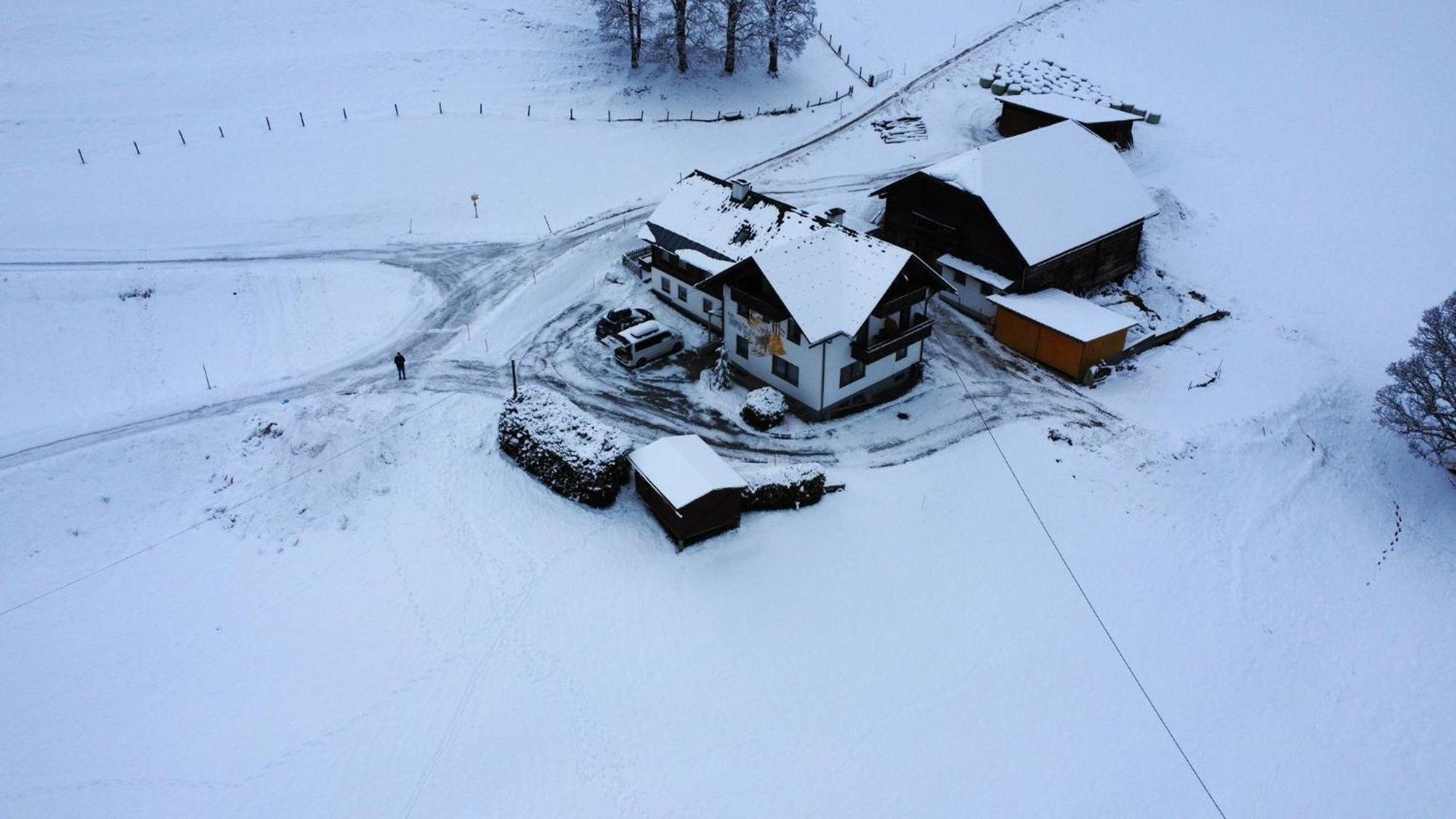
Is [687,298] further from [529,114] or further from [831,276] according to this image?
[529,114]

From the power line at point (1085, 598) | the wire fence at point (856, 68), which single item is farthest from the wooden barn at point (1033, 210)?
the wire fence at point (856, 68)

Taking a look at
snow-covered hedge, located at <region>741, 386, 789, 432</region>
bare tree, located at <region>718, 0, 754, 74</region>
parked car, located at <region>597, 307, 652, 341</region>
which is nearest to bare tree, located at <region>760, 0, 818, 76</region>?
bare tree, located at <region>718, 0, 754, 74</region>

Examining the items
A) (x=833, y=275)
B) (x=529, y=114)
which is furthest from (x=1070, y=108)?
(x=529, y=114)

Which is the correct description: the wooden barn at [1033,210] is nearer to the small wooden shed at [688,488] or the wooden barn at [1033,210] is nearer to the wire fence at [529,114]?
the small wooden shed at [688,488]

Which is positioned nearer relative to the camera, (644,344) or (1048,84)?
(644,344)

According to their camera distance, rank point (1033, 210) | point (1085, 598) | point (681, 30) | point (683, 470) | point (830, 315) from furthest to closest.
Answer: point (681, 30) < point (1033, 210) < point (830, 315) < point (683, 470) < point (1085, 598)

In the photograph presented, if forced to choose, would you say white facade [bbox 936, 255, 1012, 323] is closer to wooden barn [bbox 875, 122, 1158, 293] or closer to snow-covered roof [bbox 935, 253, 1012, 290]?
snow-covered roof [bbox 935, 253, 1012, 290]

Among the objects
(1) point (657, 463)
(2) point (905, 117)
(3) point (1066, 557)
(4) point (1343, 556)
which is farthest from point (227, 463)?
(2) point (905, 117)
